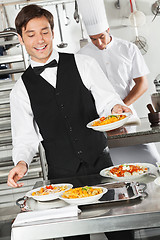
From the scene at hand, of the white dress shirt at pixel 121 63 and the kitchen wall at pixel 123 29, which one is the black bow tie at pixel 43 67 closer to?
the white dress shirt at pixel 121 63

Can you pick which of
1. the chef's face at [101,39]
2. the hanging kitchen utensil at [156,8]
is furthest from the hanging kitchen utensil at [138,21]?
the chef's face at [101,39]

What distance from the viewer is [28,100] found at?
8.61 feet

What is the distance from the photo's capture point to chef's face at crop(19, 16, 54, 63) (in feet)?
7.99

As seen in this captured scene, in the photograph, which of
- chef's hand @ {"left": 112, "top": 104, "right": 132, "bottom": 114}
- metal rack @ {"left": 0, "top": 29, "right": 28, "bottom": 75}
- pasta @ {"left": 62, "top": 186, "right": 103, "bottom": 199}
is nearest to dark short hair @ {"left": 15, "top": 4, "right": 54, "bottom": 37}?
chef's hand @ {"left": 112, "top": 104, "right": 132, "bottom": 114}

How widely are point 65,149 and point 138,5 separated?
385cm

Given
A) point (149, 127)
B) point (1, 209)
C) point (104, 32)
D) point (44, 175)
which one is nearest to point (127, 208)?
point (149, 127)

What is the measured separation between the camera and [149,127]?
3646 millimetres

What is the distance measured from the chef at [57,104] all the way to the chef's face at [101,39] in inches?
81.9

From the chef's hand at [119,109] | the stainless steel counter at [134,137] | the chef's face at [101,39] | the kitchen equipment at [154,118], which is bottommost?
the stainless steel counter at [134,137]

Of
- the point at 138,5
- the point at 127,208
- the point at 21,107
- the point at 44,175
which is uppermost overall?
the point at 138,5

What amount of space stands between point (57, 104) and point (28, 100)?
210 millimetres

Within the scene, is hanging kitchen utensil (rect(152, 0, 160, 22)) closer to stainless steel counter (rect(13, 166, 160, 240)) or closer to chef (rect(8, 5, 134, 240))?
chef (rect(8, 5, 134, 240))

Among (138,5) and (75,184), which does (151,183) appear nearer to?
(75,184)

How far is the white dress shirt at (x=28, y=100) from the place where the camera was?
256cm
